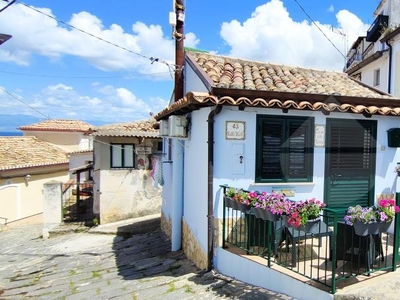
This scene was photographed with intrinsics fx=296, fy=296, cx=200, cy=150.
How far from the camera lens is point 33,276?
8.71 meters

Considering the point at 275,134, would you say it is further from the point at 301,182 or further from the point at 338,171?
the point at 338,171

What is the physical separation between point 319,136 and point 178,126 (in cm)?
342

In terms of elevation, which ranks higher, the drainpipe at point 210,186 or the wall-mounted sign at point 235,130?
the wall-mounted sign at point 235,130

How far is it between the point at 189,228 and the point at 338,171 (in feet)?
13.2

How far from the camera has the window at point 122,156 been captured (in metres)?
15.2

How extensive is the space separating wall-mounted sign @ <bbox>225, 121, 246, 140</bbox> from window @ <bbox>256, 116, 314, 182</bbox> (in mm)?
379

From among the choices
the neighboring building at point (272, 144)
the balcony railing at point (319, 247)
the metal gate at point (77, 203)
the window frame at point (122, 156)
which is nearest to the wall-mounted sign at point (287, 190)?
the neighboring building at point (272, 144)

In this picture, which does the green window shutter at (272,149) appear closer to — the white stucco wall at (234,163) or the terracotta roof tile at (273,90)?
the white stucco wall at (234,163)

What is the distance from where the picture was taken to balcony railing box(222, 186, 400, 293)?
4.28 m

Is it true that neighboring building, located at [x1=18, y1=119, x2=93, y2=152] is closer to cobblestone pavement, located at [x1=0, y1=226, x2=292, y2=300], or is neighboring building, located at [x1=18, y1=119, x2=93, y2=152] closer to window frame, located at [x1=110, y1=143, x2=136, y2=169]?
window frame, located at [x1=110, y1=143, x2=136, y2=169]

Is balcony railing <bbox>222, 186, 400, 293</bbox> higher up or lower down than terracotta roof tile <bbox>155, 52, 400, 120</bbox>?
lower down

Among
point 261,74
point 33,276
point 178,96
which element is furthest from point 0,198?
point 261,74

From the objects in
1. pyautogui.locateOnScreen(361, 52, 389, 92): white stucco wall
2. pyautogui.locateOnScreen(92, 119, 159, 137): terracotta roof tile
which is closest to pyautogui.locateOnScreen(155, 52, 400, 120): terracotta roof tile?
pyautogui.locateOnScreen(92, 119, 159, 137): terracotta roof tile

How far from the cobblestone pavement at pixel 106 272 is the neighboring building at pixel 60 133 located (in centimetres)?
2156
